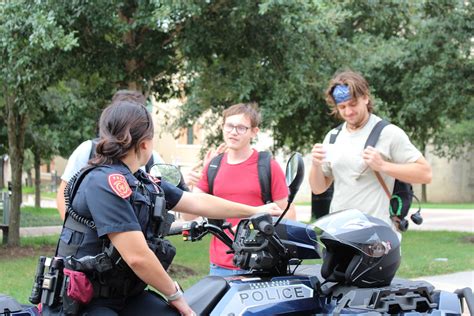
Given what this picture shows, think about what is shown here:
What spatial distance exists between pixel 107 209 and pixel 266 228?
0.78 m

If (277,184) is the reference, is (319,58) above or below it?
above

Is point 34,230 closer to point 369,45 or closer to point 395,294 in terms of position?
point 369,45

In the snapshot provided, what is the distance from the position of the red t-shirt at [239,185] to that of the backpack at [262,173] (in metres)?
0.02

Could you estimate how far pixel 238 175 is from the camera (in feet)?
16.1

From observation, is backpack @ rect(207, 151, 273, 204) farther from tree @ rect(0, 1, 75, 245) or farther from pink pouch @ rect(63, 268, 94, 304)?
tree @ rect(0, 1, 75, 245)

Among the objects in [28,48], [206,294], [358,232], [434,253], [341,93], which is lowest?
[434,253]

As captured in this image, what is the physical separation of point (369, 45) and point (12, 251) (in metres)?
8.36

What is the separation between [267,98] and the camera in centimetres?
1190

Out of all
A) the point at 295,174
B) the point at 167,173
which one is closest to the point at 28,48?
the point at 167,173

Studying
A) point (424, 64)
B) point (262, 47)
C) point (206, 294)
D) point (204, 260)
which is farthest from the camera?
point (424, 64)

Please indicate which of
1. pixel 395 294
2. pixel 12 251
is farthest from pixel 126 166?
pixel 12 251

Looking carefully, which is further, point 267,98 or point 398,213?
point 267,98

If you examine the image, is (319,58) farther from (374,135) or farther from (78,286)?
(78,286)

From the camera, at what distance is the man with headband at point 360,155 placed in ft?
14.7
